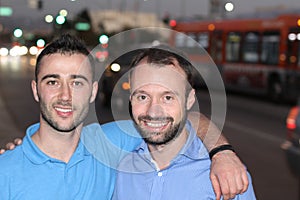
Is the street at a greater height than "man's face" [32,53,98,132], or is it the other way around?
"man's face" [32,53,98,132]

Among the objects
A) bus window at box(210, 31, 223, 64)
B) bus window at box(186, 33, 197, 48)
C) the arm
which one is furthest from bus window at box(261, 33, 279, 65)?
the arm

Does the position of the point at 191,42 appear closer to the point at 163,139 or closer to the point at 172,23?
the point at 163,139

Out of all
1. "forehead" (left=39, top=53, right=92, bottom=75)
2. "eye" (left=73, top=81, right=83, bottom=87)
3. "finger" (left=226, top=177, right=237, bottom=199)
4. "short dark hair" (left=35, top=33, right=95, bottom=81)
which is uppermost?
"short dark hair" (left=35, top=33, right=95, bottom=81)

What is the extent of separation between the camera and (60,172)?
8.25 ft

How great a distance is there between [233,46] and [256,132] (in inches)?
341

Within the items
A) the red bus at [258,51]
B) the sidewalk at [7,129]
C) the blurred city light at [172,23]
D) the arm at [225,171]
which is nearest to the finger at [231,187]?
the arm at [225,171]

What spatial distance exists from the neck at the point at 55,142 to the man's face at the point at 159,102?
38 centimetres

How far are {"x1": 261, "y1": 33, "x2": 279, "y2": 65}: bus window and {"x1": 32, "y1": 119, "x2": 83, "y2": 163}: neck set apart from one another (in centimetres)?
1623

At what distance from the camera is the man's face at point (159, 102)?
2496 millimetres

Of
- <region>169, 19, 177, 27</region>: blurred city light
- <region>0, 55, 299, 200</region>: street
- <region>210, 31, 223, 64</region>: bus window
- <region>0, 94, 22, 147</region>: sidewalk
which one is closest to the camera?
<region>0, 55, 299, 200</region>: street

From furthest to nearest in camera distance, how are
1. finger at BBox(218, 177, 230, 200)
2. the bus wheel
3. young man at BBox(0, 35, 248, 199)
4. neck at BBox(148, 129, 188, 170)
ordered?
the bus wheel, neck at BBox(148, 129, 188, 170), young man at BBox(0, 35, 248, 199), finger at BBox(218, 177, 230, 200)

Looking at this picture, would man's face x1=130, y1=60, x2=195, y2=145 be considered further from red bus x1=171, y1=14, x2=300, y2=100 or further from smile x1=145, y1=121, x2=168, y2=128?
red bus x1=171, y1=14, x2=300, y2=100

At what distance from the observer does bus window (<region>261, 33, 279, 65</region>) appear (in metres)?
18.2

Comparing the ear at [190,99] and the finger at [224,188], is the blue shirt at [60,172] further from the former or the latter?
the finger at [224,188]
